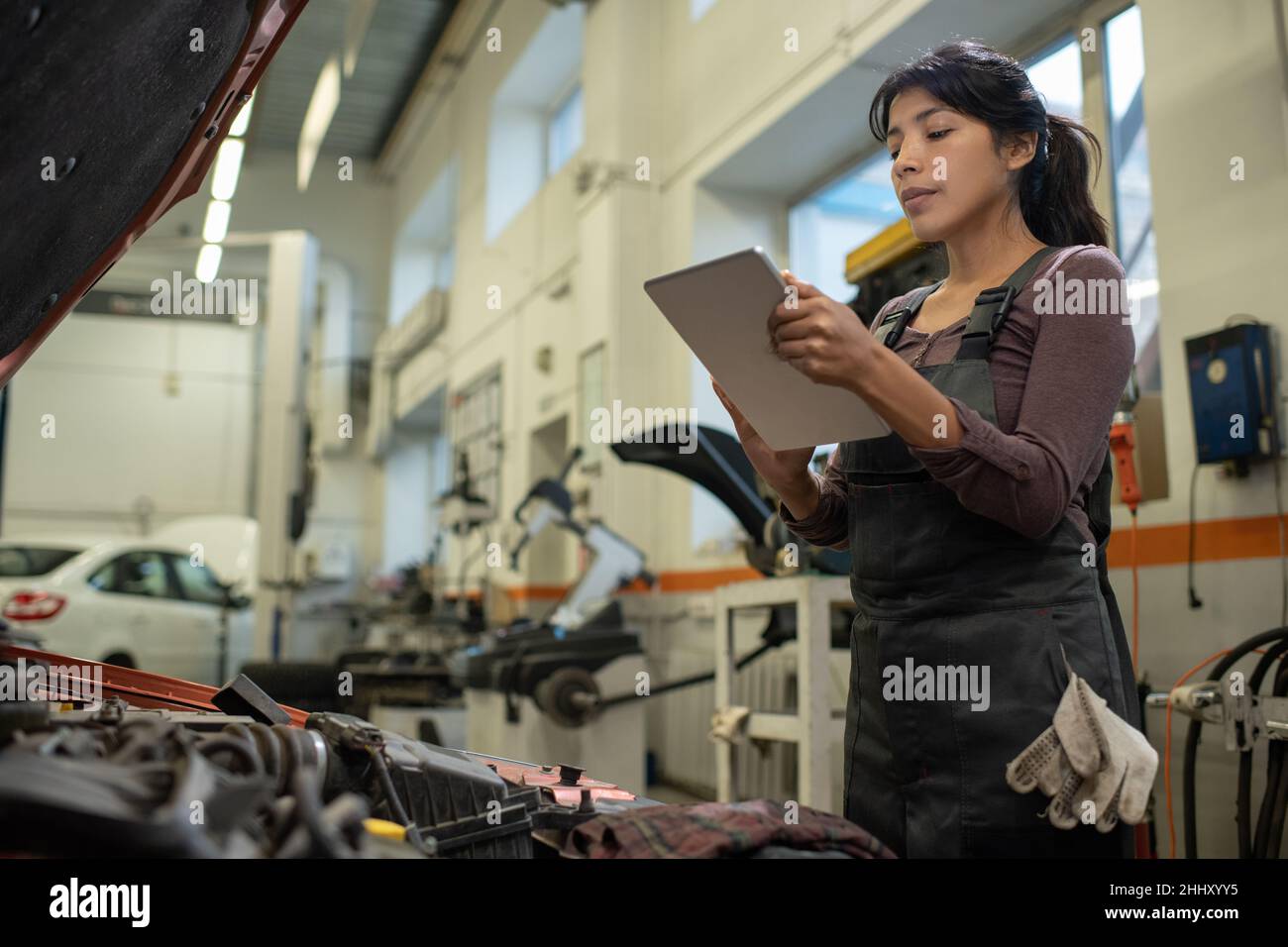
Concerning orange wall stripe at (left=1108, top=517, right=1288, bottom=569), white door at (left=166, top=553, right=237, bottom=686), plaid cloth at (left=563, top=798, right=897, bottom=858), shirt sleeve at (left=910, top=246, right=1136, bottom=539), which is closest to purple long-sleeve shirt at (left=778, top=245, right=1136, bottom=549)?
shirt sleeve at (left=910, top=246, right=1136, bottom=539)

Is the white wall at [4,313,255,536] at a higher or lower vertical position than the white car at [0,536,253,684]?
higher

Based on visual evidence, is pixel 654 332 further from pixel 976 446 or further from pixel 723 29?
pixel 976 446

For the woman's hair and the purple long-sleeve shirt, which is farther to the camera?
the woman's hair

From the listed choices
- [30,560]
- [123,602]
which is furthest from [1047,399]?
[30,560]

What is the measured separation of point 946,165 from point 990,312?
0.18m

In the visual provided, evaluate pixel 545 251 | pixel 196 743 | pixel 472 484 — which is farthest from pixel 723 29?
pixel 196 743

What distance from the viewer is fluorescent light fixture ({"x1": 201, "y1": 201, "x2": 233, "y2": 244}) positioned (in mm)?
6117

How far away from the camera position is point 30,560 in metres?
7.66

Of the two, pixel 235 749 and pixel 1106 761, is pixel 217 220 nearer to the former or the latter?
pixel 235 749

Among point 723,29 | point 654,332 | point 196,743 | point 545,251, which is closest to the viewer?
point 196,743

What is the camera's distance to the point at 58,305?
47.3 inches

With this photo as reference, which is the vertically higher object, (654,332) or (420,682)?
(654,332)

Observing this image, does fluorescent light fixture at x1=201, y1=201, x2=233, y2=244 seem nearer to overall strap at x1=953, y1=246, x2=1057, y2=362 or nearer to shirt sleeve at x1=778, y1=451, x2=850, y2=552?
shirt sleeve at x1=778, y1=451, x2=850, y2=552
